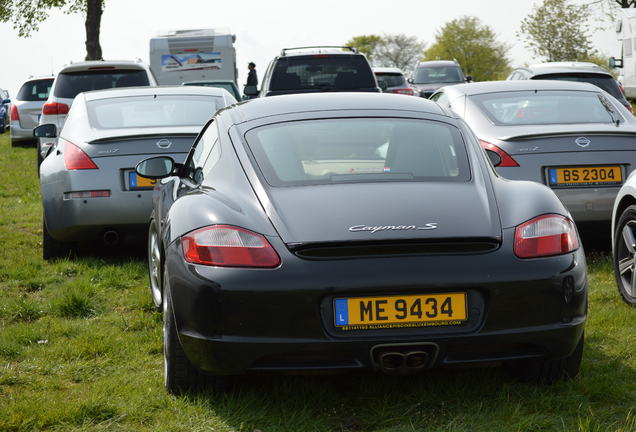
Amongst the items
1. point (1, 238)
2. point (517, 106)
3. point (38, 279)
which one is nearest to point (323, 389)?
point (38, 279)

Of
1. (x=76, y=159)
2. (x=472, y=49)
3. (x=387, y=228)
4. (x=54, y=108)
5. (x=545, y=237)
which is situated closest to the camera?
(x=387, y=228)

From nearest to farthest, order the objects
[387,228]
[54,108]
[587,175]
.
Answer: [387,228]
[587,175]
[54,108]

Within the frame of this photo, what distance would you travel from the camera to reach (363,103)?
5242 millimetres

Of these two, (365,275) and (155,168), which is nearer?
(365,275)

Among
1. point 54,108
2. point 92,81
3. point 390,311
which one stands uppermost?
point 390,311

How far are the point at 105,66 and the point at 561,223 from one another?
1218 centimetres

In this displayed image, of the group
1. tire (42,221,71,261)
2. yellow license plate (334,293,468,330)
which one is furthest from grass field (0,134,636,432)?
tire (42,221,71,261)

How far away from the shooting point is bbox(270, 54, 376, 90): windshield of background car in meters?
15.8

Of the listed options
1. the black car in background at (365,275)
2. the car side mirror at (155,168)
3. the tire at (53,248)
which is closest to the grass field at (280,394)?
the black car in background at (365,275)

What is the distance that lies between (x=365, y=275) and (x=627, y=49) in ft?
101

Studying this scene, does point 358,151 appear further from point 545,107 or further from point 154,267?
point 545,107

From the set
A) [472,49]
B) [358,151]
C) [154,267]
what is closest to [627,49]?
[154,267]

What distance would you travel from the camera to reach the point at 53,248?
8664 millimetres

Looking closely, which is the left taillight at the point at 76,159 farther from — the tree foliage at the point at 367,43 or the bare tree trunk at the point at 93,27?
the tree foliage at the point at 367,43
